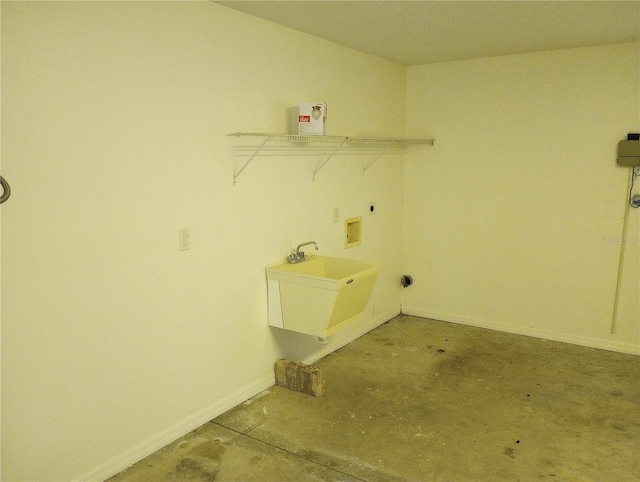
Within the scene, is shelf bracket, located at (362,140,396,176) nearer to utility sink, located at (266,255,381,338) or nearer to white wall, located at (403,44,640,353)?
white wall, located at (403,44,640,353)

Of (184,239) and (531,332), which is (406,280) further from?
(184,239)

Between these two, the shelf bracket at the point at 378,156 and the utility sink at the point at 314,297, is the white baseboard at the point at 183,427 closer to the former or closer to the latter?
the utility sink at the point at 314,297

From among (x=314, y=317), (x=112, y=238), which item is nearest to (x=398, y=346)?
(x=314, y=317)

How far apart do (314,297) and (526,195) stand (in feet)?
7.27

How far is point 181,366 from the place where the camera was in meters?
2.70

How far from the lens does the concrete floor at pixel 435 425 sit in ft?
8.03

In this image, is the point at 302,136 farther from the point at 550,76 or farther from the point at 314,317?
the point at 550,76

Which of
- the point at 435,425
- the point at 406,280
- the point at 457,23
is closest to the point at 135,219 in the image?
the point at 435,425

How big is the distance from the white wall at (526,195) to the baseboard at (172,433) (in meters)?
2.15

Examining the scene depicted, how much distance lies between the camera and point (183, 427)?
8.96 feet

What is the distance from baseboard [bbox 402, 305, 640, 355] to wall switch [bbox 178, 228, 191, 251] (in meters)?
2.77

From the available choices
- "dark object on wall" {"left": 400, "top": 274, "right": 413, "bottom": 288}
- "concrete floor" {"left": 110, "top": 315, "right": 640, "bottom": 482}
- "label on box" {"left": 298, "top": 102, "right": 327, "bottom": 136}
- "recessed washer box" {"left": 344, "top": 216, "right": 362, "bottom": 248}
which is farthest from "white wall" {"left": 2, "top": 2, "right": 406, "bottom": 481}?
"dark object on wall" {"left": 400, "top": 274, "right": 413, "bottom": 288}

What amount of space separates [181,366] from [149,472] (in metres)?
0.52

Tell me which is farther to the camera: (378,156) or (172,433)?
(378,156)
